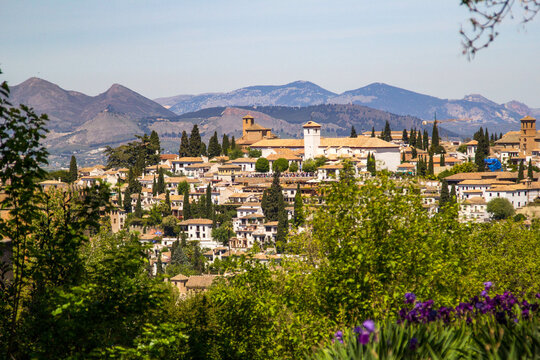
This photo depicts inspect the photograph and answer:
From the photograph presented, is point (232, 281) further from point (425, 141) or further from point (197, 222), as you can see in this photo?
point (425, 141)

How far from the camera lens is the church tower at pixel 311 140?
5074 inches

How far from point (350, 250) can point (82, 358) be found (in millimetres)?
7036

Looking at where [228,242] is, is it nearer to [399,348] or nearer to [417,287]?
[417,287]

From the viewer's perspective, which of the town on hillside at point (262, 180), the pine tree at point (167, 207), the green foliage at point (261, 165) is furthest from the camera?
the green foliage at point (261, 165)

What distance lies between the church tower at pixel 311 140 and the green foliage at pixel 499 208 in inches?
1742

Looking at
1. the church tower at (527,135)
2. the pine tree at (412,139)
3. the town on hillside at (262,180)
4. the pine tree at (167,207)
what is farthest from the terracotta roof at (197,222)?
the church tower at (527,135)

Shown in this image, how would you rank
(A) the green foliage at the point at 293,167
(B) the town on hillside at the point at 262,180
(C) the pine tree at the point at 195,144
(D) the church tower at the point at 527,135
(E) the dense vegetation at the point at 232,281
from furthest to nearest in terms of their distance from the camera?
(D) the church tower at the point at 527,135, (C) the pine tree at the point at 195,144, (A) the green foliage at the point at 293,167, (B) the town on hillside at the point at 262,180, (E) the dense vegetation at the point at 232,281

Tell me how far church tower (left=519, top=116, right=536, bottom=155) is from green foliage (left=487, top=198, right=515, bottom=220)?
4892cm

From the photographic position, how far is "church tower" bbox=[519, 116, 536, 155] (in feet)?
444

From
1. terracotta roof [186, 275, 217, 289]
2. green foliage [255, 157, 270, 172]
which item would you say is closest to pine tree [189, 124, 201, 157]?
green foliage [255, 157, 270, 172]

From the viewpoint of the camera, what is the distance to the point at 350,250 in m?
14.3

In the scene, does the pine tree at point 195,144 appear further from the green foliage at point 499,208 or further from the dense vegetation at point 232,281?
the dense vegetation at point 232,281

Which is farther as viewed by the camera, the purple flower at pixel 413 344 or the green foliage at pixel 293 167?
the green foliage at pixel 293 167

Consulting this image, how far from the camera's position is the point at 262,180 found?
11119 cm
